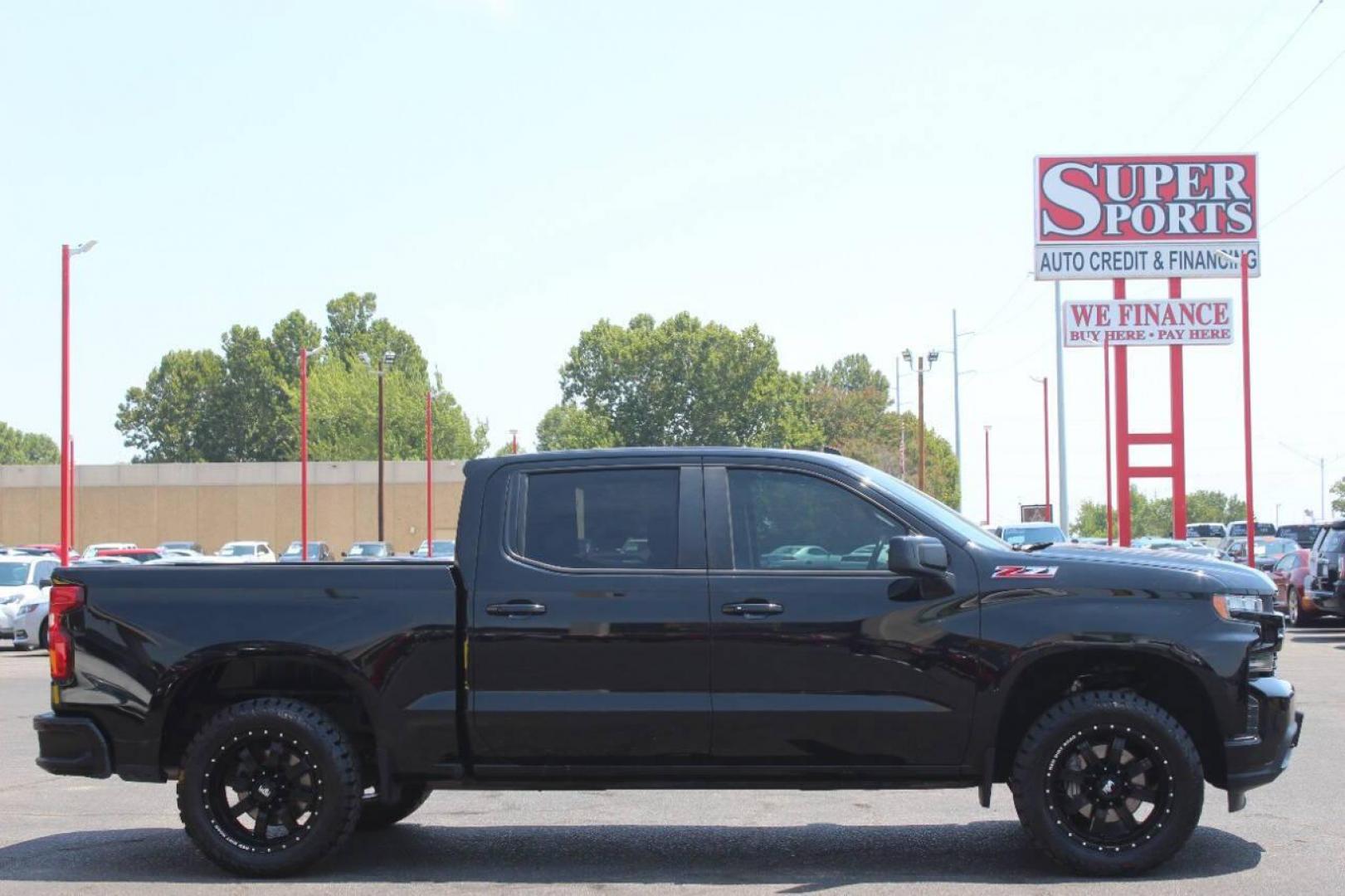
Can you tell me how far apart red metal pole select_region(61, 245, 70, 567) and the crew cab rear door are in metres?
27.2

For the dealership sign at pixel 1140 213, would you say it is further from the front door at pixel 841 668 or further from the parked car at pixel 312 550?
the front door at pixel 841 668

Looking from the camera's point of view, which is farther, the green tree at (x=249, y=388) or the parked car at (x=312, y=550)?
the green tree at (x=249, y=388)

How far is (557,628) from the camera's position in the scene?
25.0 feet

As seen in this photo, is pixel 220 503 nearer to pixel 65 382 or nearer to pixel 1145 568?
pixel 65 382

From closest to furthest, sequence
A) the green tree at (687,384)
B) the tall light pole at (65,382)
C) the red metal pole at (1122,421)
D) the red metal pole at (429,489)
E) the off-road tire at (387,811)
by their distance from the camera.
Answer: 1. the off-road tire at (387,811)
2. the tall light pole at (65,382)
3. the red metal pole at (1122,421)
4. the red metal pole at (429,489)
5. the green tree at (687,384)

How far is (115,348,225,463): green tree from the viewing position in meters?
139

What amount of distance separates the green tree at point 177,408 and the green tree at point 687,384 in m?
35.9

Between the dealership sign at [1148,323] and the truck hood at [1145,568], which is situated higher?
the dealership sign at [1148,323]

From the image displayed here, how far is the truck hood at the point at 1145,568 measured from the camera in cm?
754

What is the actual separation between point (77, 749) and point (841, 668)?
11.7 feet

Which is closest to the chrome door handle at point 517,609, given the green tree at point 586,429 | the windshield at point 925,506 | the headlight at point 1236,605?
the windshield at point 925,506

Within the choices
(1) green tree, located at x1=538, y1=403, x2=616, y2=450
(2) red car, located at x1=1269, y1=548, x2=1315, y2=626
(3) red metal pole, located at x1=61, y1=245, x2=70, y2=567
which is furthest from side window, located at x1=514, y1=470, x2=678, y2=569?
(1) green tree, located at x1=538, y1=403, x2=616, y2=450

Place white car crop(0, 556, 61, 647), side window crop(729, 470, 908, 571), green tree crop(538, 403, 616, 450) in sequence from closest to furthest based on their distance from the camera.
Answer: side window crop(729, 470, 908, 571) < white car crop(0, 556, 61, 647) < green tree crop(538, 403, 616, 450)

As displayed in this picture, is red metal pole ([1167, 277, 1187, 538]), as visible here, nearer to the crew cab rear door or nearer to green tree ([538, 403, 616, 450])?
the crew cab rear door
